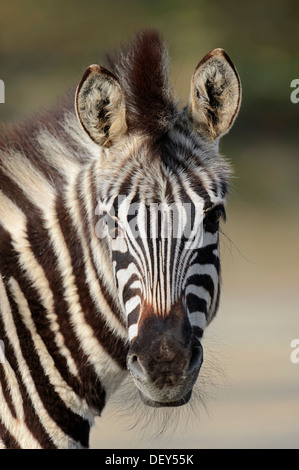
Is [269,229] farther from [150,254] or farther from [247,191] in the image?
[150,254]

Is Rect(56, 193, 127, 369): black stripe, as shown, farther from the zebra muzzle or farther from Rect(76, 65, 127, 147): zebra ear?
Rect(76, 65, 127, 147): zebra ear

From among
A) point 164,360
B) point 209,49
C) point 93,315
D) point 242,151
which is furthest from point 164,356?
point 209,49

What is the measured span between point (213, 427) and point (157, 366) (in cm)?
817

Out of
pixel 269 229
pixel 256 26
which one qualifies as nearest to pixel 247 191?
pixel 269 229

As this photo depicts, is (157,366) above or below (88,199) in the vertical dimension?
below

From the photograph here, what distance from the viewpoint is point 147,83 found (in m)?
5.14

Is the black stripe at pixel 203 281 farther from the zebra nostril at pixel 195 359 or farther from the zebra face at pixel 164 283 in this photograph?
the zebra nostril at pixel 195 359

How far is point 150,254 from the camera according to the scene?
4.64 metres

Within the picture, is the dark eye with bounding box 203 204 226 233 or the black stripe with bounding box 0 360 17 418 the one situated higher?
the dark eye with bounding box 203 204 226 233

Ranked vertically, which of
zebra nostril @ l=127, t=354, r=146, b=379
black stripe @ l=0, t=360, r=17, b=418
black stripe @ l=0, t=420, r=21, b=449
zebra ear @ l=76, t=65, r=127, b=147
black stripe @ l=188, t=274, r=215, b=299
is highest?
zebra ear @ l=76, t=65, r=127, b=147

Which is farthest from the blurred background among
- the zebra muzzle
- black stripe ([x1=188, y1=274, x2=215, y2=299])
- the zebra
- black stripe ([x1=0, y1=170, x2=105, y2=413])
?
the zebra muzzle

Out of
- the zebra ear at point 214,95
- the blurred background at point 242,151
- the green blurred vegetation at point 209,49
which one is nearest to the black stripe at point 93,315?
the zebra ear at point 214,95

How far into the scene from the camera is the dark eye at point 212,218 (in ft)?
15.8

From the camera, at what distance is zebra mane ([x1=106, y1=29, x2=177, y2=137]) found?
5.02 metres
